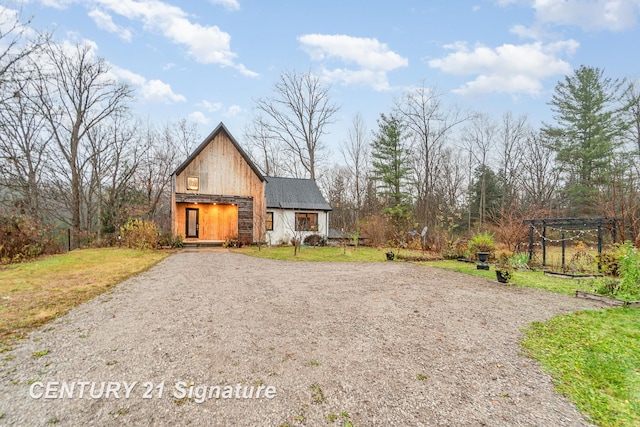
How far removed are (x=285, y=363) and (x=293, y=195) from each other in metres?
17.2

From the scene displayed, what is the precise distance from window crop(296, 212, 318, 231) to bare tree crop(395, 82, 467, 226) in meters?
8.81

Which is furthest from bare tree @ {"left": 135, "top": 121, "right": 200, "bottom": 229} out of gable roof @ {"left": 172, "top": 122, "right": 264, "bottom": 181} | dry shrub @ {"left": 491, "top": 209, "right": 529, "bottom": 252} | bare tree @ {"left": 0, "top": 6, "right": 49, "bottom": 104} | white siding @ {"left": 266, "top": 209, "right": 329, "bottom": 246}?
dry shrub @ {"left": 491, "top": 209, "right": 529, "bottom": 252}

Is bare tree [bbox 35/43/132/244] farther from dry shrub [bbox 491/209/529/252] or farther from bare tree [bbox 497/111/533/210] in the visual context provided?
bare tree [bbox 497/111/533/210]

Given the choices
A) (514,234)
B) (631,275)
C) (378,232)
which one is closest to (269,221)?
(378,232)

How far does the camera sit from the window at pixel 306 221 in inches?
757

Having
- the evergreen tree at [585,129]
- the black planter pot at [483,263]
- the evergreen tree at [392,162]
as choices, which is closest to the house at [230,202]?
the evergreen tree at [392,162]

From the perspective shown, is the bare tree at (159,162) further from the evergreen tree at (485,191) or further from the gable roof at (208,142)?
the evergreen tree at (485,191)

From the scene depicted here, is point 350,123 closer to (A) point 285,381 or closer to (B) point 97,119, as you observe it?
(B) point 97,119

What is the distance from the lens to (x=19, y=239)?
10.8 meters

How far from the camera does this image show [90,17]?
1111 centimetres

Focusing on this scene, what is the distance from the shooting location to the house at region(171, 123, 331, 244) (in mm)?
16656

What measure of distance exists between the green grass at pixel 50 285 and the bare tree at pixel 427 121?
771 inches

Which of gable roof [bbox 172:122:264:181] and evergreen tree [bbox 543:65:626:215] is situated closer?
gable roof [bbox 172:122:264:181]

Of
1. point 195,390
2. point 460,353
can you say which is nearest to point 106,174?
point 195,390
